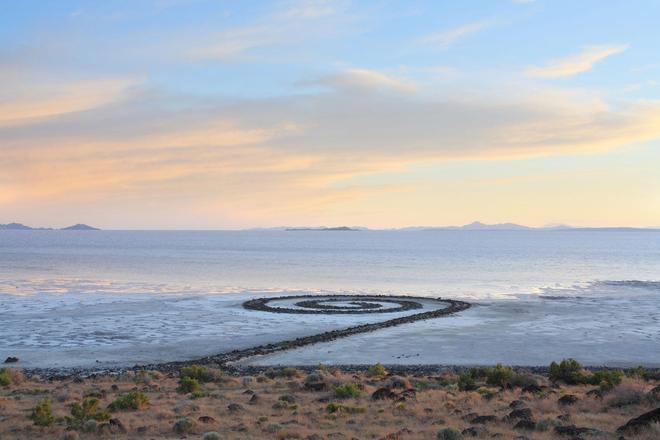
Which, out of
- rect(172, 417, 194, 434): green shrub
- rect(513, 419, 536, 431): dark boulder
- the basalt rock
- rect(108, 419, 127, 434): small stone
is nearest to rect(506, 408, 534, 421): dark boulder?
rect(513, 419, 536, 431): dark boulder

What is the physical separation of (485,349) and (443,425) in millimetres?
19524

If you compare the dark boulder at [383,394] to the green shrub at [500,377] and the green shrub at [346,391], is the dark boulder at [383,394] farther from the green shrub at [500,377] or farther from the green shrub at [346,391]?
the green shrub at [500,377]

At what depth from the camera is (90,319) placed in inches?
1813

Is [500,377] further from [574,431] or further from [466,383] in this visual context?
[574,431]

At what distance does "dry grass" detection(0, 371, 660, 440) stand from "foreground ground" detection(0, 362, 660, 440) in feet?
0.11

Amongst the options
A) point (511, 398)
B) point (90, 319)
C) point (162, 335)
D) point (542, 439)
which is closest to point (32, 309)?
point (90, 319)

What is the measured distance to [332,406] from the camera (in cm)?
2012

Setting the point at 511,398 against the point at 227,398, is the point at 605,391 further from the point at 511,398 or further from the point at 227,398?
the point at 227,398

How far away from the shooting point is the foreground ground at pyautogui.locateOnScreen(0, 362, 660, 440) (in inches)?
658


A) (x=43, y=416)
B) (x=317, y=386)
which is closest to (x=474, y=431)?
(x=317, y=386)

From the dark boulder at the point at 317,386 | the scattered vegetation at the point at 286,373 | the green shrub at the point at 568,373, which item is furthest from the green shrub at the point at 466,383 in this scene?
the scattered vegetation at the point at 286,373

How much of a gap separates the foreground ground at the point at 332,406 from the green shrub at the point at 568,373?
2.1 inches

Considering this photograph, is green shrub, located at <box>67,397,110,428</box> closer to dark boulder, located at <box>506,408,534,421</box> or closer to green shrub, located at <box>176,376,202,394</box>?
green shrub, located at <box>176,376,202,394</box>

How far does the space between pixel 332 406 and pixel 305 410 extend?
0.87 m
